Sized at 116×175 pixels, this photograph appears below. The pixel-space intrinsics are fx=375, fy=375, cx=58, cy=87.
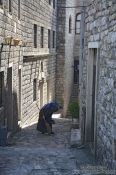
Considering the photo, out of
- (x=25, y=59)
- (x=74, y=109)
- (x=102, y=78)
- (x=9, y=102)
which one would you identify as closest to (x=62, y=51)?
(x=74, y=109)

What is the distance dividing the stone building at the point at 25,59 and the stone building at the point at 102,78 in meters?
2.68

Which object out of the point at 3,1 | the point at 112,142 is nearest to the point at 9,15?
the point at 3,1

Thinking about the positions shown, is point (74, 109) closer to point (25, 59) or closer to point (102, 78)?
point (25, 59)

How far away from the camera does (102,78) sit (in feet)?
22.8

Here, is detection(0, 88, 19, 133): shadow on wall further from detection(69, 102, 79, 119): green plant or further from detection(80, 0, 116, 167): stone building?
detection(80, 0, 116, 167): stone building

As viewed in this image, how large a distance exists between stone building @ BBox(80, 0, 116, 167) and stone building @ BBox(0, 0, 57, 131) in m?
2.68

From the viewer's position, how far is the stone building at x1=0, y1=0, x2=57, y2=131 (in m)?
10.7

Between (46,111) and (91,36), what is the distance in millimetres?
4929

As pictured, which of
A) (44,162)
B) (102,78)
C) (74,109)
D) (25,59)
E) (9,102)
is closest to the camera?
(102,78)

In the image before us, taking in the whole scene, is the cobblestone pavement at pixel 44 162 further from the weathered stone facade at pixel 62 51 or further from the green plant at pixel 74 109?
the weathered stone facade at pixel 62 51

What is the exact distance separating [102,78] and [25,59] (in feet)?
24.4

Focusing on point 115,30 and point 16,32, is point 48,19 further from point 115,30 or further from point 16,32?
point 115,30

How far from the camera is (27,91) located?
48.1 feet

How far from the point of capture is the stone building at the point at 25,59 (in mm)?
10727
